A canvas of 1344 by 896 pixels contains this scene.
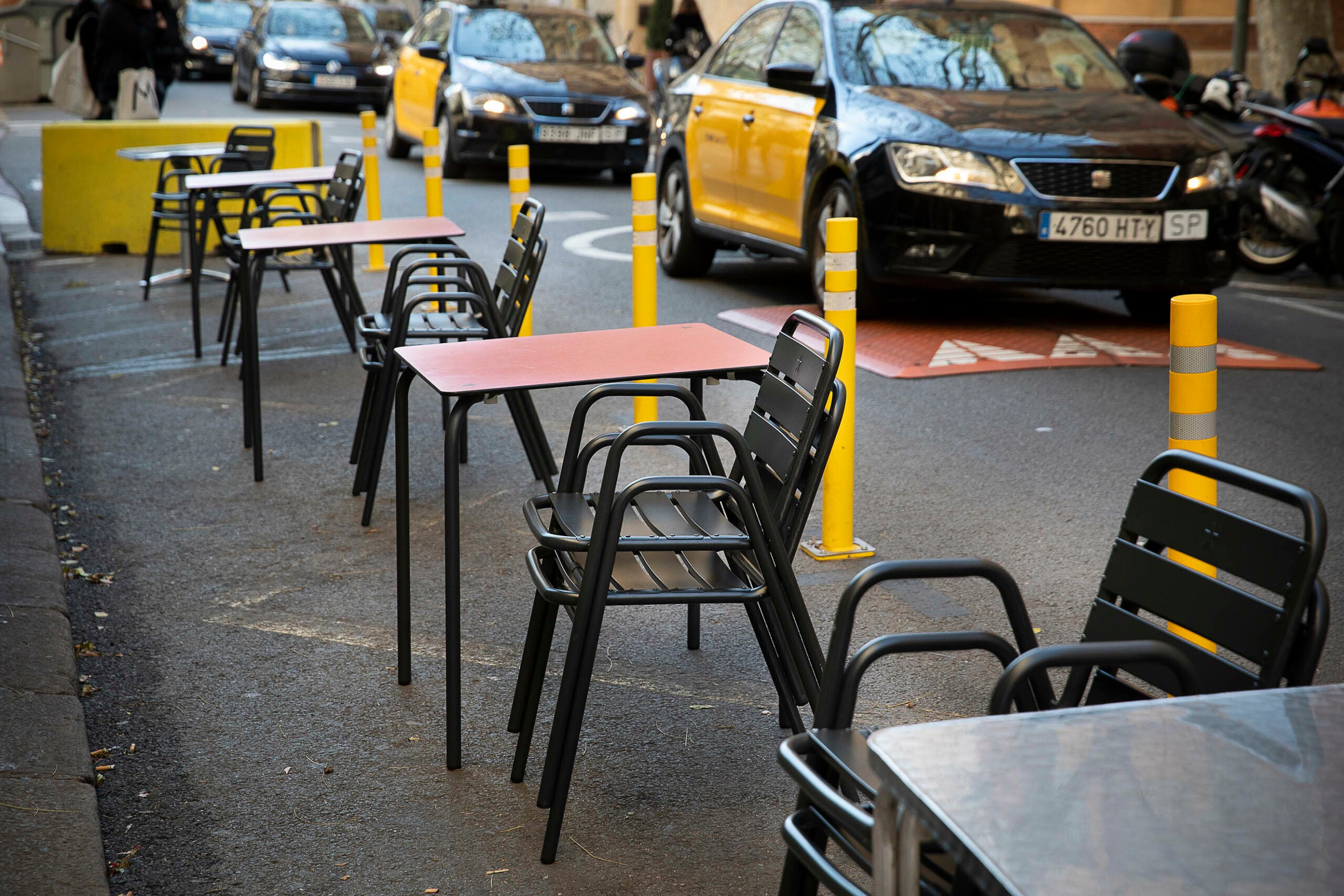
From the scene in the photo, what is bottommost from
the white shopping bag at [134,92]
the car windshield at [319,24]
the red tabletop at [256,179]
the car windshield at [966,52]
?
the red tabletop at [256,179]

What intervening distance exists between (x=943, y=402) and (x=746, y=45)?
13.0 feet

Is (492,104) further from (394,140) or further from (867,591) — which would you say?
(867,591)

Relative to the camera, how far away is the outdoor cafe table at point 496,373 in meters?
3.40

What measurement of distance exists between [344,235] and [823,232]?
10.8ft

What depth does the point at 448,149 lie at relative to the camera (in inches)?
579

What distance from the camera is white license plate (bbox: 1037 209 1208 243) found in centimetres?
767

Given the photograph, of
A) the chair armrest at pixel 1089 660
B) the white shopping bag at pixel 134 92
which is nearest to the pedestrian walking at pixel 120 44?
the white shopping bag at pixel 134 92

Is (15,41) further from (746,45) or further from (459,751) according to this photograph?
(459,751)

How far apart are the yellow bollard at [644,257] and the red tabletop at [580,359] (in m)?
1.81

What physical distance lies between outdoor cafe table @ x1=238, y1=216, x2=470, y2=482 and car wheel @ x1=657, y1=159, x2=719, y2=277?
3.91 meters

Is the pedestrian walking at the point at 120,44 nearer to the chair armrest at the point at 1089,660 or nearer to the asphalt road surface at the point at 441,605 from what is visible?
the asphalt road surface at the point at 441,605

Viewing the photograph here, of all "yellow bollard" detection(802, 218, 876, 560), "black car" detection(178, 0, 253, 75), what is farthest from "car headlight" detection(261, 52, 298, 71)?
"yellow bollard" detection(802, 218, 876, 560)

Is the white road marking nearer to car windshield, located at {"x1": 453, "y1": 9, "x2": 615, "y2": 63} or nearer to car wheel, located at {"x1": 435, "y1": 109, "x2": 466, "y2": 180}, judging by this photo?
car wheel, located at {"x1": 435, "y1": 109, "x2": 466, "y2": 180}

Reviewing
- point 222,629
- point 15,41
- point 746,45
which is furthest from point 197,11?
point 222,629
